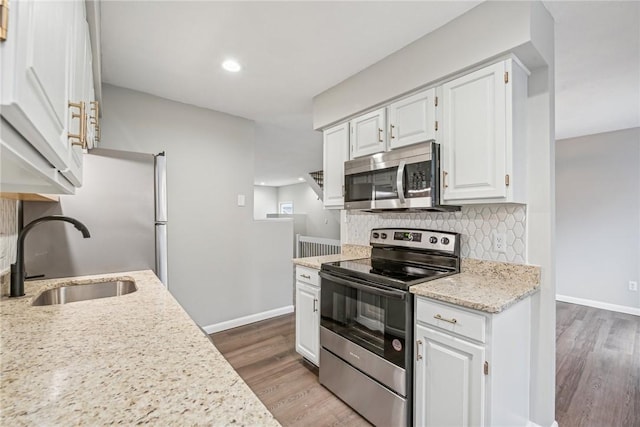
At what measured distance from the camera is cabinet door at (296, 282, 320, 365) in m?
2.36

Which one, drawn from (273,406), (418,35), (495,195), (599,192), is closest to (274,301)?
(273,406)

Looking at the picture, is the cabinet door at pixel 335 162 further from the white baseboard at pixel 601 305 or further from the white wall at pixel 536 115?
the white baseboard at pixel 601 305

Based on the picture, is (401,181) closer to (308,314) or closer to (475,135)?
(475,135)

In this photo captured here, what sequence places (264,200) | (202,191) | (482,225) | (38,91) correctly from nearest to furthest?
(38,91)
(482,225)
(202,191)
(264,200)

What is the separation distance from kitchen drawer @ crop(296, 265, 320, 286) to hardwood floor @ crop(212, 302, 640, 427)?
752 mm

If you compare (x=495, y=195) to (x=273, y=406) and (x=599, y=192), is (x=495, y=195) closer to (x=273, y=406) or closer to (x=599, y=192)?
(x=273, y=406)

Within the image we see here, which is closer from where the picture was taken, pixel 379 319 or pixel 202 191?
pixel 379 319

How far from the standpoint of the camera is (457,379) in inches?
57.6

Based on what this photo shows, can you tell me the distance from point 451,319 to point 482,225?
2.55 feet

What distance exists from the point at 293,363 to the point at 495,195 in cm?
208

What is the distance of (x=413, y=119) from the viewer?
6.65 feet

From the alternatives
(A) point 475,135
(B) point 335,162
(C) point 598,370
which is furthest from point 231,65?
(C) point 598,370

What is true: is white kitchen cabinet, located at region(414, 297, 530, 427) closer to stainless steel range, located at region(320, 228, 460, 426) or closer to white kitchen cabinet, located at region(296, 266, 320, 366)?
stainless steel range, located at region(320, 228, 460, 426)

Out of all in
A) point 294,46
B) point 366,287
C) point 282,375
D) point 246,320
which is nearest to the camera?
point 366,287
